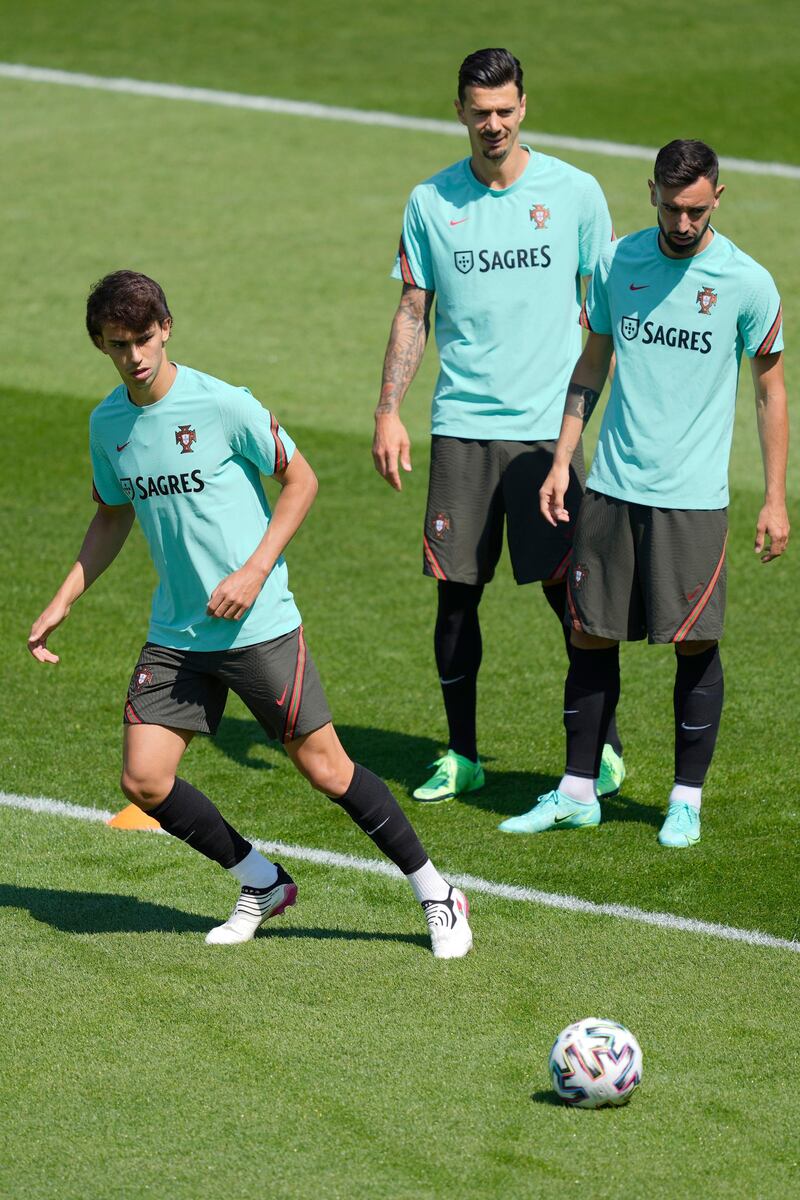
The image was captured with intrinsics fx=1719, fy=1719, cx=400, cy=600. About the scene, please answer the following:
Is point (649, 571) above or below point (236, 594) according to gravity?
below

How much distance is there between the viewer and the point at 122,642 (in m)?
8.86

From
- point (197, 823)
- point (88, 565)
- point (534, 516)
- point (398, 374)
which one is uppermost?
point (398, 374)

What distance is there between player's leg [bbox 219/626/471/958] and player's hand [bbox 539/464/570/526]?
1444mm

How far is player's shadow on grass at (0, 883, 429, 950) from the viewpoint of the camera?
5.73 m

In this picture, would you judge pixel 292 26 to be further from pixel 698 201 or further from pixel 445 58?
pixel 698 201

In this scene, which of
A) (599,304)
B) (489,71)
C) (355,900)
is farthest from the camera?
(489,71)

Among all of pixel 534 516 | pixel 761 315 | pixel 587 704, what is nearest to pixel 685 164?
pixel 761 315

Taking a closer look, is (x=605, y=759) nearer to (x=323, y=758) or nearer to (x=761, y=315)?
(x=761, y=315)

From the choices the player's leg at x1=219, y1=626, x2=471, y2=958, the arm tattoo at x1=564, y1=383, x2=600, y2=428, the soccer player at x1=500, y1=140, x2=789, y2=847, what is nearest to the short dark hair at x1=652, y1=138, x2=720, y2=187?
the soccer player at x1=500, y1=140, x2=789, y2=847

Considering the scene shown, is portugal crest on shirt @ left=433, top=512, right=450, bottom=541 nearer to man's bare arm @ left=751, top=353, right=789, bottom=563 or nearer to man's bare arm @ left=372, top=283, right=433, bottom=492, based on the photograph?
man's bare arm @ left=372, top=283, right=433, bottom=492

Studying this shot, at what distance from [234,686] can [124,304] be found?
1226 mm

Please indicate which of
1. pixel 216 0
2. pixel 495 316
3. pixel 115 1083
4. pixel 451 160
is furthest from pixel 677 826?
pixel 216 0

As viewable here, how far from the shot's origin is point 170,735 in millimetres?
5391

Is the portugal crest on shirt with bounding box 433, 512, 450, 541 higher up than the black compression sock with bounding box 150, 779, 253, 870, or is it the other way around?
the portugal crest on shirt with bounding box 433, 512, 450, 541
